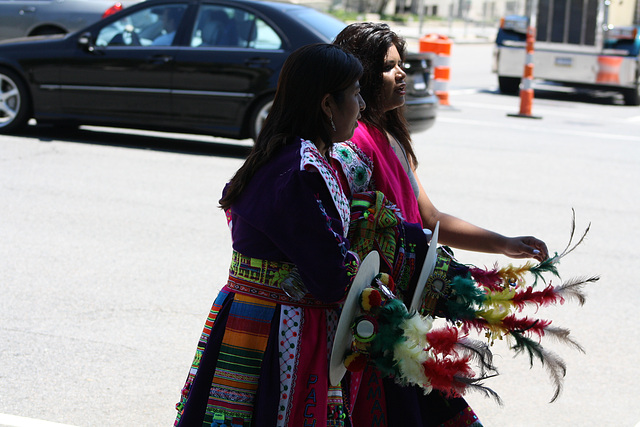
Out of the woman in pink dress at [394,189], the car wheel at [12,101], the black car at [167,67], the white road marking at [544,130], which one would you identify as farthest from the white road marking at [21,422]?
the white road marking at [544,130]

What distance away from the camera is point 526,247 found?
2896mm

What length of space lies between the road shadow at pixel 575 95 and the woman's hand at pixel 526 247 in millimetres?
15484

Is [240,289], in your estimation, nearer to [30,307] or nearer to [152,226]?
[30,307]

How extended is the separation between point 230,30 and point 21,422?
6.67 metres

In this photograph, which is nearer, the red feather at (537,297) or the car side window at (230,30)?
the red feather at (537,297)

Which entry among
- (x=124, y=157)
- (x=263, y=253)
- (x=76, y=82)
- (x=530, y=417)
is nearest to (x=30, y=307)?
(x=530, y=417)

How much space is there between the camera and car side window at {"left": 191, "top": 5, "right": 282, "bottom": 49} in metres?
9.73

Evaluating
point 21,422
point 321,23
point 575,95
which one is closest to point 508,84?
point 575,95

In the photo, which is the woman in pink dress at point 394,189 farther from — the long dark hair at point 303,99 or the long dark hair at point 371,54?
the long dark hair at point 303,99

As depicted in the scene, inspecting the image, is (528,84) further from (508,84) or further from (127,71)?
(127,71)

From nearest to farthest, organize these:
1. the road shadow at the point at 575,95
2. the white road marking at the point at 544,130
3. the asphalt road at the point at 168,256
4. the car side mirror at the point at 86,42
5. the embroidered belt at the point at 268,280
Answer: the embroidered belt at the point at 268,280, the asphalt road at the point at 168,256, the car side mirror at the point at 86,42, the white road marking at the point at 544,130, the road shadow at the point at 575,95

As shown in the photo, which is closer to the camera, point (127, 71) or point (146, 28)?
point (127, 71)

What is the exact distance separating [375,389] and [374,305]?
44 cm

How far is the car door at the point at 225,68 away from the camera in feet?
31.4
